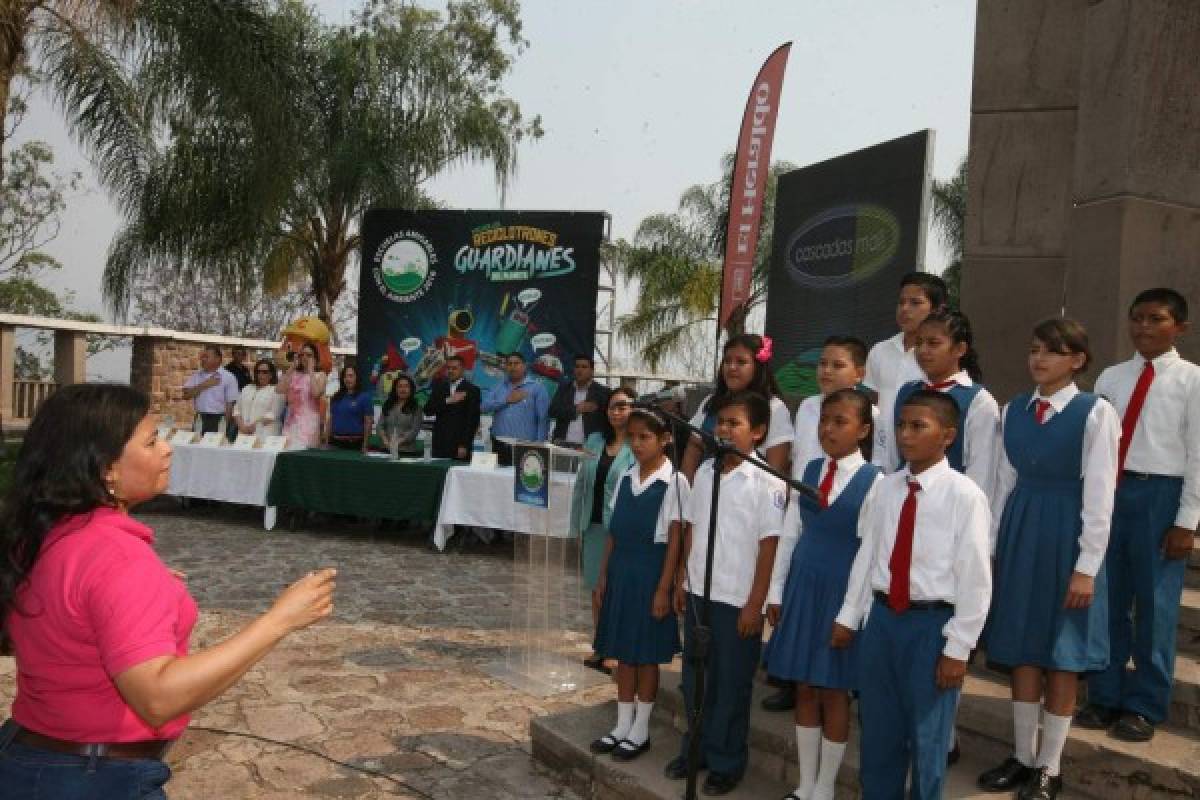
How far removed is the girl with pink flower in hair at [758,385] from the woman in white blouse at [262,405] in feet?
23.6

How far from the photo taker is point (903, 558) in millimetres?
2969

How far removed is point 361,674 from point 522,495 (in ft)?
4.29

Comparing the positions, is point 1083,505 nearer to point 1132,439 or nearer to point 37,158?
point 1132,439

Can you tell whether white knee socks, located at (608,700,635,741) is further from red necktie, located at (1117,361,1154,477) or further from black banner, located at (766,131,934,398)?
black banner, located at (766,131,934,398)

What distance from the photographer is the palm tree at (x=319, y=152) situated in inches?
575

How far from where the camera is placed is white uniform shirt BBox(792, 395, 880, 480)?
13.5ft

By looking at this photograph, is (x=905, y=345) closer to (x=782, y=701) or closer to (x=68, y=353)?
(x=782, y=701)

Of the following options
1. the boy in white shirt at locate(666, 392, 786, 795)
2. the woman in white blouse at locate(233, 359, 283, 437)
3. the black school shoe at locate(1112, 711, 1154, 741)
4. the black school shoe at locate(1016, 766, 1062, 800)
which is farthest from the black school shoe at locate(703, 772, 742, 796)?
the woman in white blouse at locate(233, 359, 283, 437)

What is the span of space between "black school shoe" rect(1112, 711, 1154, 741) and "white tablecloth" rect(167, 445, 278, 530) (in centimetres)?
800

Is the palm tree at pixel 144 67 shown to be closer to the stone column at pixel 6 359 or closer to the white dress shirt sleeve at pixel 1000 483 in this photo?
the stone column at pixel 6 359

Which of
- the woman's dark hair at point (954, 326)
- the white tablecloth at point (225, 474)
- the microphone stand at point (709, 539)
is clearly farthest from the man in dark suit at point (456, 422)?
the microphone stand at point (709, 539)

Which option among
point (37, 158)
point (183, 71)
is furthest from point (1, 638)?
point (37, 158)

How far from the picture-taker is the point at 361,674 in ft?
17.7

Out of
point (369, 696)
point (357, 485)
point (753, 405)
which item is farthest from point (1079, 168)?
point (357, 485)
